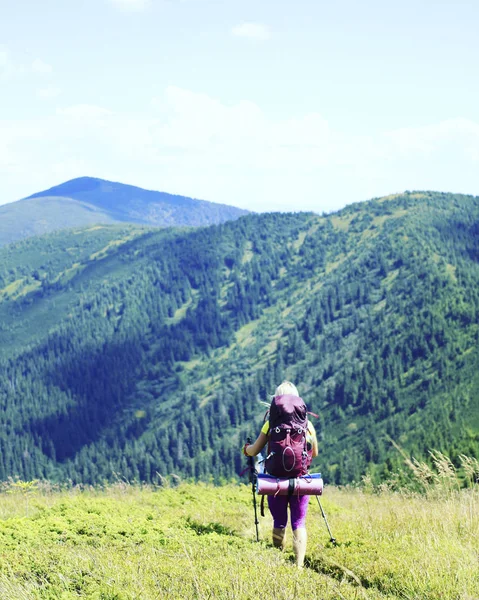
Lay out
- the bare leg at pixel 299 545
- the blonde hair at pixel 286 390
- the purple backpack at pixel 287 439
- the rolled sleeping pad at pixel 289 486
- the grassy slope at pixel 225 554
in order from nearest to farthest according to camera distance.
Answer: the grassy slope at pixel 225 554
the bare leg at pixel 299 545
the rolled sleeping pad at pixel 289 486
the purple backpack at pixel 287 439
the blonde hair at pixel 286 390

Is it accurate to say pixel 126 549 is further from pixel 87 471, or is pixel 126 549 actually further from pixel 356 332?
pixel 356 332

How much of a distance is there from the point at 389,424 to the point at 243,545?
12274 centimetres

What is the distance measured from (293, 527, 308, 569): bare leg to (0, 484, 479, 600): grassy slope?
20cm

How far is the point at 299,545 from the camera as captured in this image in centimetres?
775

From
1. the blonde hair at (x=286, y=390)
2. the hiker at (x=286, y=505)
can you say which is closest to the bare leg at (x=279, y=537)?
the hiker at (x=286, y=505)

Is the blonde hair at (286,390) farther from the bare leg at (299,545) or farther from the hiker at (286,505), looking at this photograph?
the bare leg at (299,545)

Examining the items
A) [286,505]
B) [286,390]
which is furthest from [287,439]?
[286,505]

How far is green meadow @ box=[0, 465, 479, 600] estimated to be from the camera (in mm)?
6238

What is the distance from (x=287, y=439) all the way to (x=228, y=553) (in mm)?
1577

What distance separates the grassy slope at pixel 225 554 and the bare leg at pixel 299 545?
201 millimetres

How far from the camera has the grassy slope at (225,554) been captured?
6238 millimetres

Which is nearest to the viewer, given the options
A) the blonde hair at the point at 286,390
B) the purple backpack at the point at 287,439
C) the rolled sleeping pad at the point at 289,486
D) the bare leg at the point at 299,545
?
the bare leg at the point at 299,545

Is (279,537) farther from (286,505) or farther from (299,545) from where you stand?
(299,545)

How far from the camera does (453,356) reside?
13800cm
